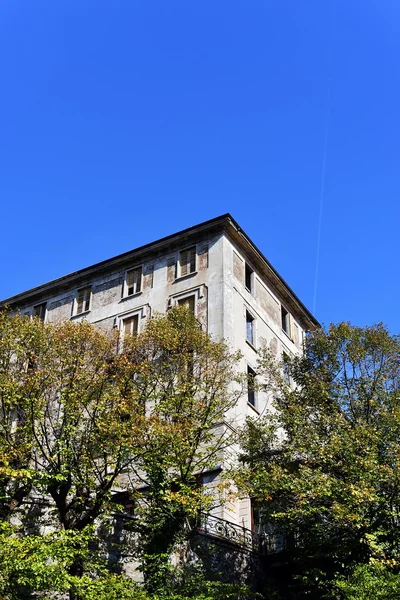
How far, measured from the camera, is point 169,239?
35656mm

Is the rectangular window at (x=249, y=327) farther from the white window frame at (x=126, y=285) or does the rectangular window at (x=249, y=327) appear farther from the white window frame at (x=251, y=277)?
the white window frame at (x=126, y=285)

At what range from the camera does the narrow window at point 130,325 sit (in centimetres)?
3438

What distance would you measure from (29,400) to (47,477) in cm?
265

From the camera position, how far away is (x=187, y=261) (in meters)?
35.2

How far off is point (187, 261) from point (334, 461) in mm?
15176

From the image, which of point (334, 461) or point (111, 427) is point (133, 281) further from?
point (334, 461)

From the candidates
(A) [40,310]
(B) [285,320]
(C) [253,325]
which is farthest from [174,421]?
(A) [40,310]

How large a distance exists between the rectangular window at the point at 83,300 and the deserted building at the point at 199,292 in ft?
0.17

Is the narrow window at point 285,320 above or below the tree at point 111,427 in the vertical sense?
above

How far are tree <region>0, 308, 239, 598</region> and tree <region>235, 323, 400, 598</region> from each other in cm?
217

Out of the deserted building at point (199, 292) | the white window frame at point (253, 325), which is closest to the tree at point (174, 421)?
the deserted building at point (199, 292)

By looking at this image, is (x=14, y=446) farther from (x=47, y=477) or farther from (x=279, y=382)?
(x=279, y=382)

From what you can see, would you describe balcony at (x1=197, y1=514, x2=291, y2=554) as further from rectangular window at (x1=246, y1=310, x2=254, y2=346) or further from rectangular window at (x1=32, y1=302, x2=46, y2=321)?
rectangular window at (x1=32, y1=302, x2=46, y2=321)

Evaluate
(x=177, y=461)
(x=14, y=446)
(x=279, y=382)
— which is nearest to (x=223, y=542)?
(x=177, y=461)
